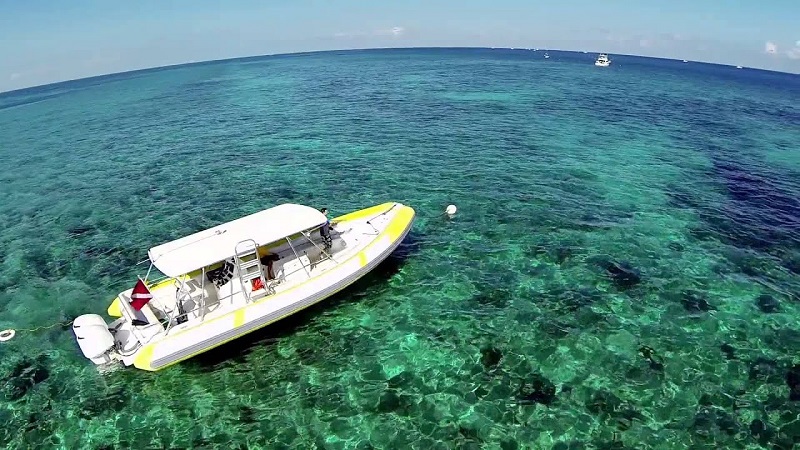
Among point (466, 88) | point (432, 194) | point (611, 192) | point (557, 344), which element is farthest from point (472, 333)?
point (466, 88)

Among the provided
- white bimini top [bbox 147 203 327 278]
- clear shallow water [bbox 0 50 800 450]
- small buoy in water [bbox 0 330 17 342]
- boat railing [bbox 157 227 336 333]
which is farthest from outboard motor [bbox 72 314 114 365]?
small buoy in water [bbox 0 330 17 342]

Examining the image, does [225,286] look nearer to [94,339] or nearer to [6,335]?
[94,339]

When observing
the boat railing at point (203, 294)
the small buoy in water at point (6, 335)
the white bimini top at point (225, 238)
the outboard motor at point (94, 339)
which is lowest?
the small buoy in water at point (6, 335)

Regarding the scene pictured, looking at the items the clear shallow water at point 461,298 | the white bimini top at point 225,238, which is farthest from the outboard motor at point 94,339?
the white bimini top at point 225,238

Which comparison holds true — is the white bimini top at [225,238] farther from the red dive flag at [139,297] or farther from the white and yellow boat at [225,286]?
the red dive flag at [139,297]

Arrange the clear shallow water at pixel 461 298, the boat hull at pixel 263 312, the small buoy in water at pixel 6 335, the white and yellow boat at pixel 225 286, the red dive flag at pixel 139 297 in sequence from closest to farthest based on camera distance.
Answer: the clear shallow water at pixel 461 298 < the boat hull at pixel 263 312 < the white and yellow boat at pixel 225 286 < the red dive flag at pixel 139 297 < the small buoy in water at pixel 6 335

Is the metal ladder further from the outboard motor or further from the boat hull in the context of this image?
the outboard motor

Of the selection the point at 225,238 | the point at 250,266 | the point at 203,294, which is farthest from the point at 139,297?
the point at 250,266
